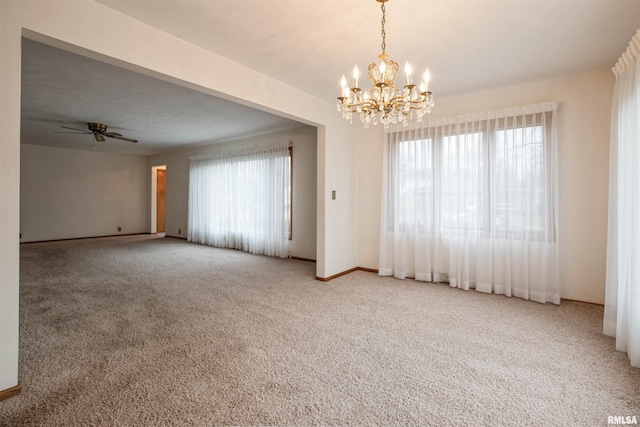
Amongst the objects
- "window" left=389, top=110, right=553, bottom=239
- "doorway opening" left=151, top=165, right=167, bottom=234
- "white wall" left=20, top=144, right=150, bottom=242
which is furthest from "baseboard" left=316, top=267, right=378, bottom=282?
"white wall" left=20, top=144, right=150, bottom=242

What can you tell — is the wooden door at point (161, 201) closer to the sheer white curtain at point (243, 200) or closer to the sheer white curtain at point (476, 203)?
the sheer white curtain at point (243, 200)

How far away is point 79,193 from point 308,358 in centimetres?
904

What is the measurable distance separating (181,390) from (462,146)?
393 centimetres

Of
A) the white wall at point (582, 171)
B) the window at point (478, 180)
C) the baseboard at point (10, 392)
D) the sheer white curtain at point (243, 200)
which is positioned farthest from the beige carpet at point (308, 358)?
the sheer white curtain at point (243, 200)

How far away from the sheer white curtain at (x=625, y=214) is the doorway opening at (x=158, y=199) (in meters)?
10.0

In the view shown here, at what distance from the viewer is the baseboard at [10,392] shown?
1.74 metres

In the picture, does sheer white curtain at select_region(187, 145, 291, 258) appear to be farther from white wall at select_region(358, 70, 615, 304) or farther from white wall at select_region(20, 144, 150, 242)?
white wall at select_region(358, 70, 615, 304)

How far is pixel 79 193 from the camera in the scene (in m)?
8.30

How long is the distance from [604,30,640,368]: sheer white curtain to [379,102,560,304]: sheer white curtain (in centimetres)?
85

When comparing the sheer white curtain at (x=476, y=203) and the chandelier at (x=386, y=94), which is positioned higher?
the chandelier at (x=386, y=94)

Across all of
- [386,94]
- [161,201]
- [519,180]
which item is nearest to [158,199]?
[161,201]

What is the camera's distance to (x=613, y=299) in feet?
8.45

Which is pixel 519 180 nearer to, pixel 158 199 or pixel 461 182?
pixel 461 182

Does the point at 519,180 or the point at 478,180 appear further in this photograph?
the point at 478,180
